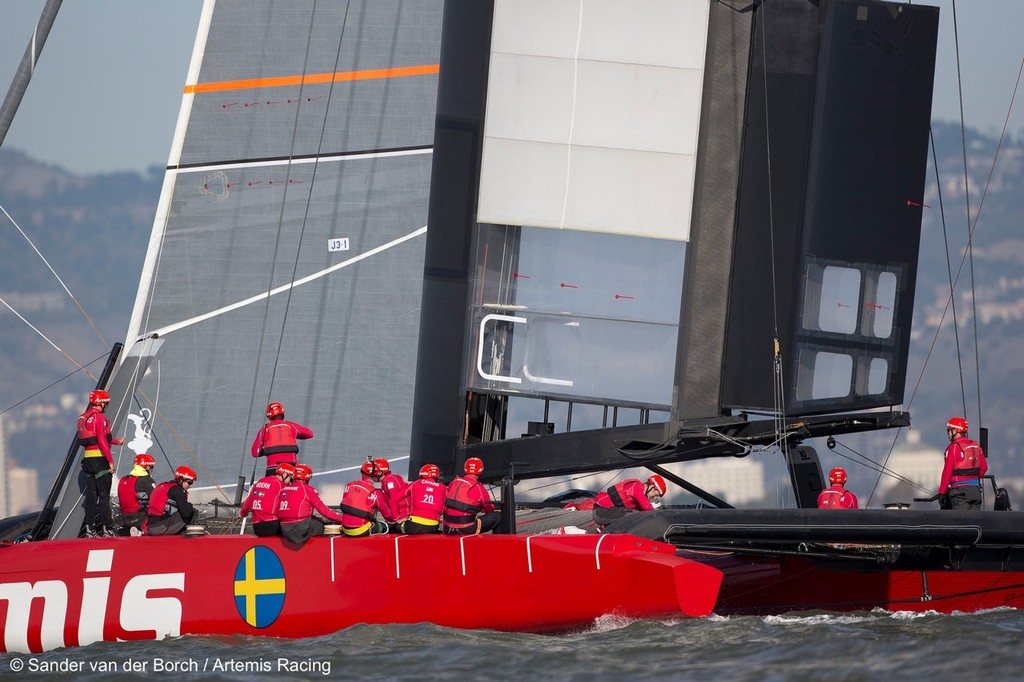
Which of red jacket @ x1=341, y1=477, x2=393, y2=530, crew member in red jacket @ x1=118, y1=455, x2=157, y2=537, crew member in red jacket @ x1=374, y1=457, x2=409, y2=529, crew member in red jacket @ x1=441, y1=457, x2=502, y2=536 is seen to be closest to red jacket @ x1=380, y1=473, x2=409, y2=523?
crew member in red jacket @ x1=374, y1=457, x2=409, y2=529

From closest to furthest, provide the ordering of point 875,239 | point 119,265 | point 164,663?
point 164,663 < point 875,239 < point 119,265

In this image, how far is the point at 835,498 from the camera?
6203mm

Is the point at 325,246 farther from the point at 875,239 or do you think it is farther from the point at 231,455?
the point at 875,239

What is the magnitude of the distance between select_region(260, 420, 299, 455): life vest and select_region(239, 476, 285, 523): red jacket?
1.83 ft

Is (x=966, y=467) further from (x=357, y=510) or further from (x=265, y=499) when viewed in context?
(x=265, y=499)

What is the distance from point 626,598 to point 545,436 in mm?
1381

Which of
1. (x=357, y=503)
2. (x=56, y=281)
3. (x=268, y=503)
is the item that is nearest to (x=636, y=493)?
(x=357, y=503)

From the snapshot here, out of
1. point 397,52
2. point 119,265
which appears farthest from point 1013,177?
point 397,52

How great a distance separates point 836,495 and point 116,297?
327 feet

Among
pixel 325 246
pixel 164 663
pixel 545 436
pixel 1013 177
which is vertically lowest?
pixel 164 663

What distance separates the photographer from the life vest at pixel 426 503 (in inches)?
232

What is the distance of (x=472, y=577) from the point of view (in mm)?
5516

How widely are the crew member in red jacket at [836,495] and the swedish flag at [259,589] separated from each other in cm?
228

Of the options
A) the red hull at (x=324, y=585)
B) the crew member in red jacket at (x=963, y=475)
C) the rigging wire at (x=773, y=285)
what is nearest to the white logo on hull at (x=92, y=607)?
the red hull at (x=324, y=585)
